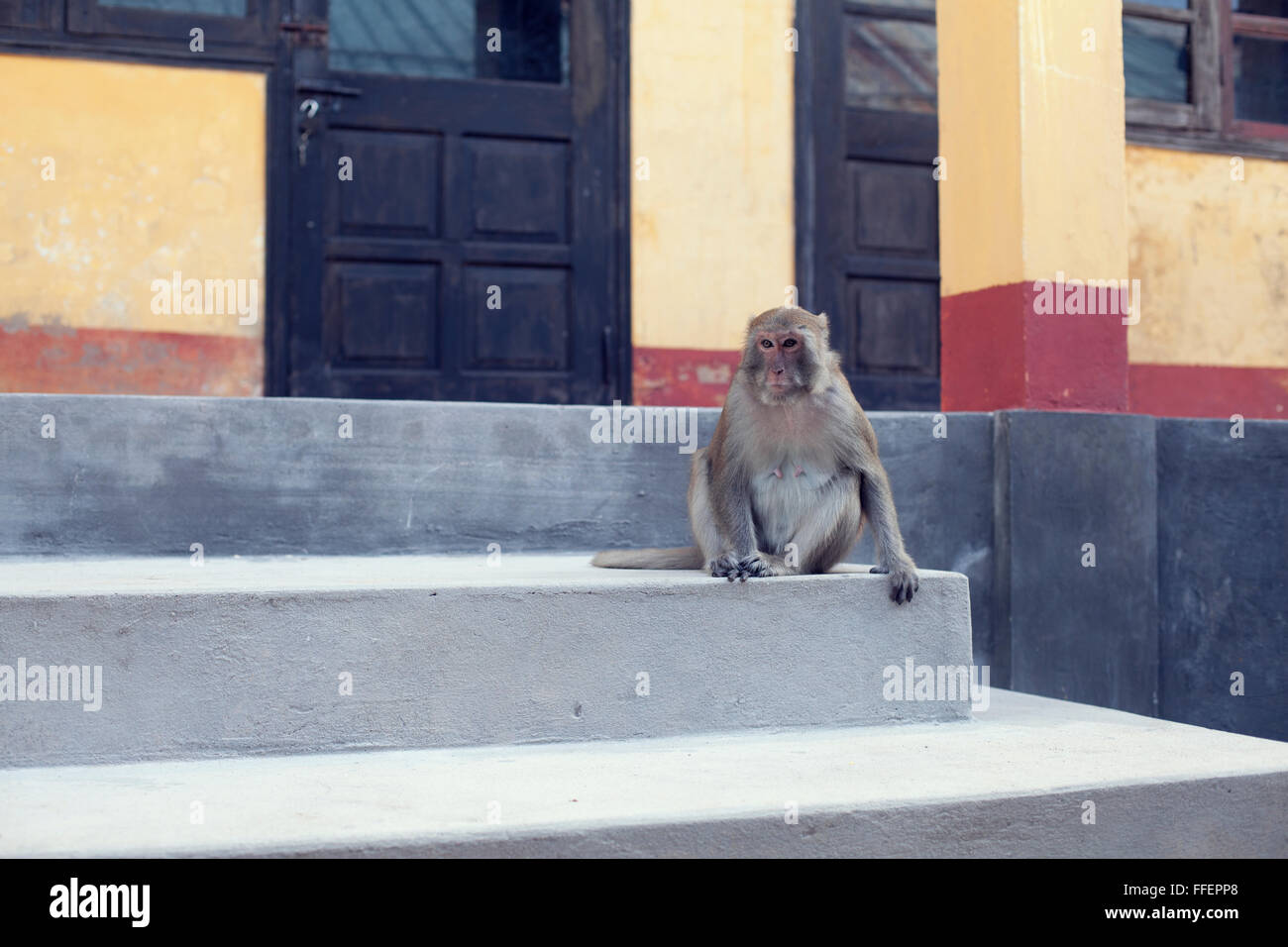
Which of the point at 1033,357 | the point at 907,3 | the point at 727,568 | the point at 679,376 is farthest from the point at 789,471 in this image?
the point at 907,3

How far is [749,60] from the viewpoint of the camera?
6.35 metres

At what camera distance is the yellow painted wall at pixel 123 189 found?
18.3 feet

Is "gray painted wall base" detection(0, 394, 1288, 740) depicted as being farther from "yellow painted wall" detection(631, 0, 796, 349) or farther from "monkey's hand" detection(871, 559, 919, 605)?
"yellow painted wall" detection(631, 0, 796, 349)

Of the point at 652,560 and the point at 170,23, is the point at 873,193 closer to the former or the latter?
the point at 170,23

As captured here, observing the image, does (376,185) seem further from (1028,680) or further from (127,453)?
(1028,680)

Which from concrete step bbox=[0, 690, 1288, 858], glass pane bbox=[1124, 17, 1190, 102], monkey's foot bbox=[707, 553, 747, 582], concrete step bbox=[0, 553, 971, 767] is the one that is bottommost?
concrete step bbox=[0, 690, 1288, 858]

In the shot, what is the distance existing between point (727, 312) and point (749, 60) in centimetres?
124

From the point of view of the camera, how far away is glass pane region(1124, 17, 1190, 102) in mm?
7125

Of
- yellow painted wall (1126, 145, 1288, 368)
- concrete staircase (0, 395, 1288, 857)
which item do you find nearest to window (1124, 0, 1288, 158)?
yellow painted wall (1126, 145, 1288, 368)

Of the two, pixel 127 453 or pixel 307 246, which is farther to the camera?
pixel 307 246

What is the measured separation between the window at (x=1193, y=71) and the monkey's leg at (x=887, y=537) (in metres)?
4.25

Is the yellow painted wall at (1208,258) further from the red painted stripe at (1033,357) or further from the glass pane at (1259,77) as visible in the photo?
the red painted stripe at (1033,357)
